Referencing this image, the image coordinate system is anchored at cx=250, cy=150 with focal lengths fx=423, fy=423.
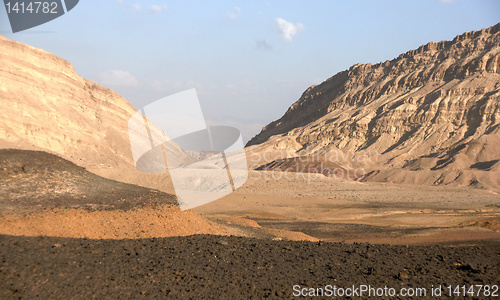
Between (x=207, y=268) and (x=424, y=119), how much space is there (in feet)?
261

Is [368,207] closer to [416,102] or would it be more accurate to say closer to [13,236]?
[13,236]

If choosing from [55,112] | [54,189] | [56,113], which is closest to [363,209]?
[54,189]

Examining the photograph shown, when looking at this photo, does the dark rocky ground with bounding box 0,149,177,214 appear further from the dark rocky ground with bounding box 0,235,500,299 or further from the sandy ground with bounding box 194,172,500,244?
the sandy ground with bounding box 194,172,500,244

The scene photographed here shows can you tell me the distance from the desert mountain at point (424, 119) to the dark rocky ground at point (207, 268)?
50.9 m

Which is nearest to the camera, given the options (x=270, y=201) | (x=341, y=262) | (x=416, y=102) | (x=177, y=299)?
(x=177, y=299)

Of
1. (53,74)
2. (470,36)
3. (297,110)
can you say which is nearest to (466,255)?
(53,74)

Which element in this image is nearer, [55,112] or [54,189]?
[54,189]

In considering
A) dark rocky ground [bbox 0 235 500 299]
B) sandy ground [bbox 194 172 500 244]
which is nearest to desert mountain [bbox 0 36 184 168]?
sandy ground [bbox 194 172 500 244]

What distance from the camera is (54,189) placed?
1326cm

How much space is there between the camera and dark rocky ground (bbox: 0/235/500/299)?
323 inches

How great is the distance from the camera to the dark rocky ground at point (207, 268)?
820 centimetres

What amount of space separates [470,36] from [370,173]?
54.3 metres

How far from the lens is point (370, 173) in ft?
220

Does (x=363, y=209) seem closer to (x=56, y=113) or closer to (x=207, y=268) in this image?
(x=207, y=268)
